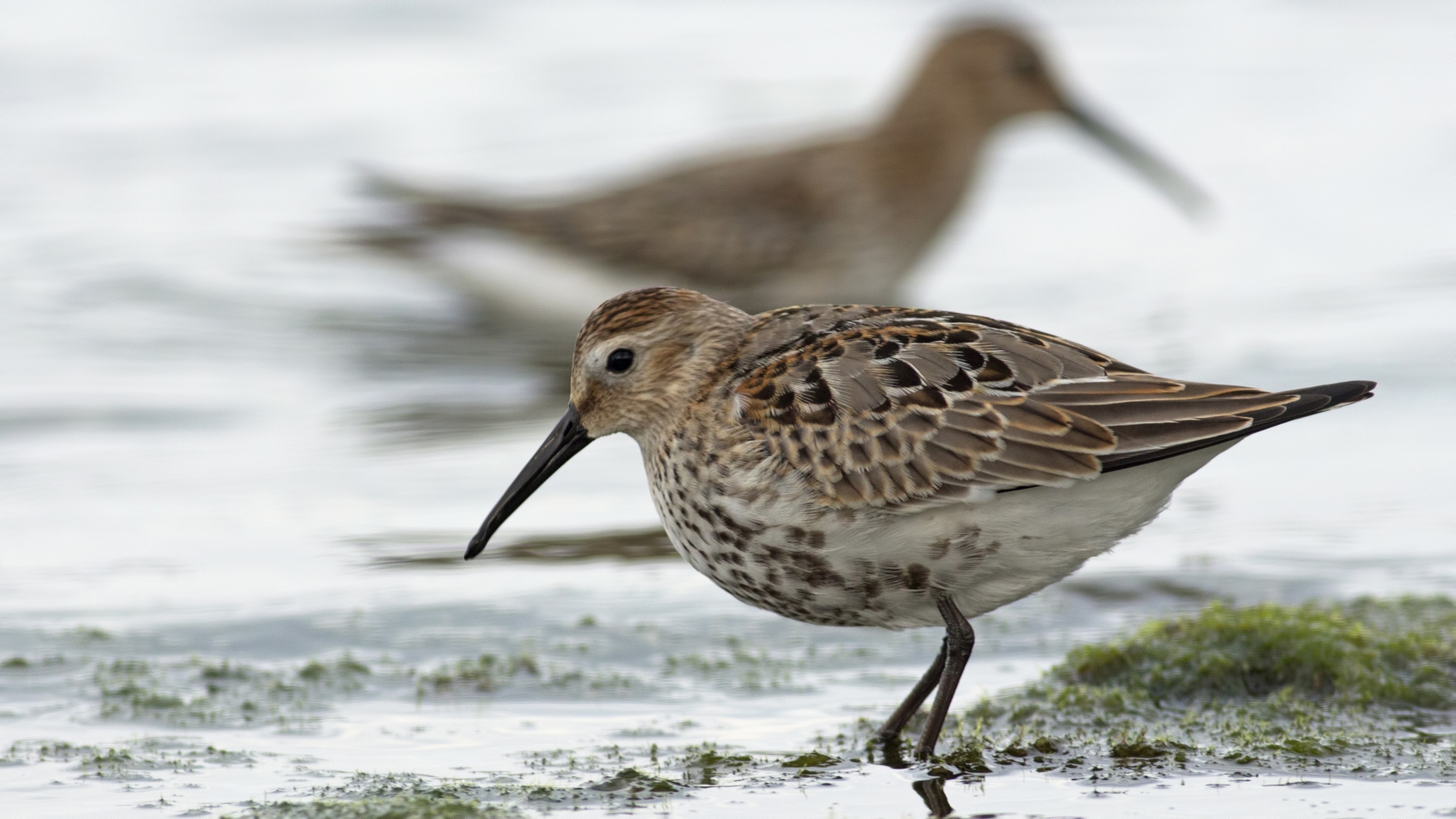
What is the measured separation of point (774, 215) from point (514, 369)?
5.99 ft

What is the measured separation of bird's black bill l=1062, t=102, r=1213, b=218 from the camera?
1310 cm

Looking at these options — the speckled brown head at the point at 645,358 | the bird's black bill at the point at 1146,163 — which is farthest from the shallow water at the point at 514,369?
the speckled brown head at the point at 645,358

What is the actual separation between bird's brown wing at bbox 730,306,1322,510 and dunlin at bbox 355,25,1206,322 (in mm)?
5684

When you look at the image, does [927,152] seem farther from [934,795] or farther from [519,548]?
[934,795]

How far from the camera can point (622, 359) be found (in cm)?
633

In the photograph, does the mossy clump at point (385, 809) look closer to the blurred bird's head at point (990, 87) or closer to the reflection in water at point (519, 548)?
the reflection in water at point (519, 548)

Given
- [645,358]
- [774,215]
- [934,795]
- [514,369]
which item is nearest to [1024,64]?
[774,215]

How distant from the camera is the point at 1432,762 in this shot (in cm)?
558

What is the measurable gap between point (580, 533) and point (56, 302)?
502 cm

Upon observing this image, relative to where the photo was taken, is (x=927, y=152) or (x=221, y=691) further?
(x=927, y=152)

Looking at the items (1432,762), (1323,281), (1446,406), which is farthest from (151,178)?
(1432,762)

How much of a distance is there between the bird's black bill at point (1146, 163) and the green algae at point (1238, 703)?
21.6 ft

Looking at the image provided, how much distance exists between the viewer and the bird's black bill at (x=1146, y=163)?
13.1 metres

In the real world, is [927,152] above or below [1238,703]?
above
